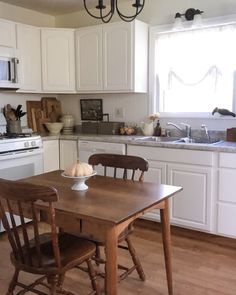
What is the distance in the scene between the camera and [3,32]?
3.63 m

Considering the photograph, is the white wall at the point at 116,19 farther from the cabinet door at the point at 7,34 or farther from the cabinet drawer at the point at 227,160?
the cabinet drawer at the point at 227,160

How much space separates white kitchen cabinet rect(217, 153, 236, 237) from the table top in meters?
1.15

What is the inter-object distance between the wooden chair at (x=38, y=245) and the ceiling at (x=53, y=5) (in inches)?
111

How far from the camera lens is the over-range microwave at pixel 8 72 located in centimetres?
360

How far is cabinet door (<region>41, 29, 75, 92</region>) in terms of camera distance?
407cm

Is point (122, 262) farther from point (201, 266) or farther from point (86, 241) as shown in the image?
point (86, 241)

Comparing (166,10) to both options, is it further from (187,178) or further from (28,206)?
(28,206)

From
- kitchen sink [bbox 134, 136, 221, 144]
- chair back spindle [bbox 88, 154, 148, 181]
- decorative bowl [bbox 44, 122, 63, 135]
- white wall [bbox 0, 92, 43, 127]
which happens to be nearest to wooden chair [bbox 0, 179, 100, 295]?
chair back spindle [bbox 88, 154, 148, 181]

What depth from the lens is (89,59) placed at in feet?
13.2

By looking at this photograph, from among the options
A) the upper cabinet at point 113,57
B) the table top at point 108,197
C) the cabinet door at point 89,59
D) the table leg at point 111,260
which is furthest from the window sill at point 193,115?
the table leg at point 111,260

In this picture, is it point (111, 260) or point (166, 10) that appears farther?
Answer: point (166, 10)

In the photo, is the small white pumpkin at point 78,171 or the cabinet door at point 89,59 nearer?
the small white pumpkin at point 78,171

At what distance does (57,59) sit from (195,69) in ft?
5.30

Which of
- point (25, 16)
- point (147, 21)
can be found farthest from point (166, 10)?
point (25, 16)
